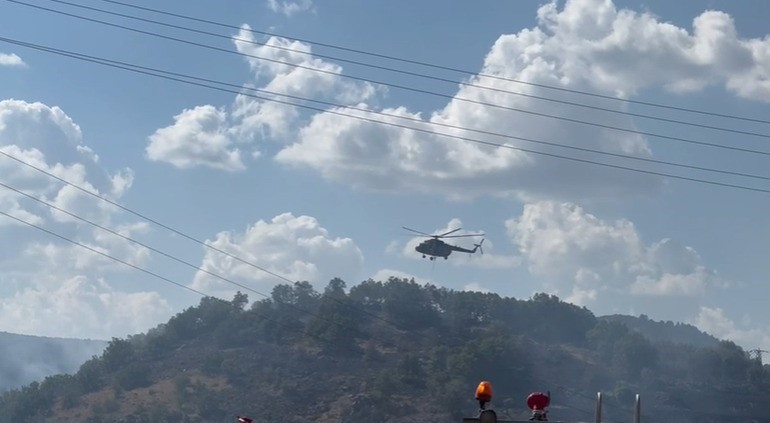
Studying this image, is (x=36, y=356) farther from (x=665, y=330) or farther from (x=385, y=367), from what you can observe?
(x=665, y=330)

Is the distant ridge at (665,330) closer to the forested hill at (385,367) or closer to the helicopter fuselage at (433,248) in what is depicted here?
the forested hill at (385,367)

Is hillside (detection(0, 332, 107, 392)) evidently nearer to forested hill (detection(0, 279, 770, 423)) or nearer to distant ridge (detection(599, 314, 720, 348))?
forested hill (detection(0, 279, 770, 423))

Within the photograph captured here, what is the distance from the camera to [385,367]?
98500 millimetres

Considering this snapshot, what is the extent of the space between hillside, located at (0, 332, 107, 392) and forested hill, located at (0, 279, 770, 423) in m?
13.3

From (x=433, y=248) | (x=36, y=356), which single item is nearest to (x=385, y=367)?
(x=433, y=248)

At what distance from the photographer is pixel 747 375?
277 ft

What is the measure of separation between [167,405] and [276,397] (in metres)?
8.43

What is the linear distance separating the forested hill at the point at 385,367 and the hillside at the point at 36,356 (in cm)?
1334

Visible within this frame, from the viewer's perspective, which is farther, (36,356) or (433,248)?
(36,356)

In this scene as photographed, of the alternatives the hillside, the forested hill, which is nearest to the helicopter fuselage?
the forested hill

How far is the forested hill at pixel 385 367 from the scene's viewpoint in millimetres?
81438

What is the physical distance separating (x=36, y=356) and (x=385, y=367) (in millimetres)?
50215

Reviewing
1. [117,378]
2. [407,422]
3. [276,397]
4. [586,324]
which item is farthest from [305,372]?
[586,324]

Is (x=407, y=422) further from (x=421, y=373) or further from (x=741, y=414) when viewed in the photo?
(x=741, y=414)
